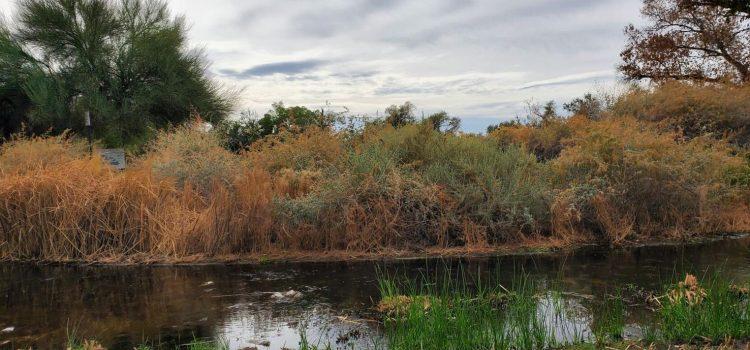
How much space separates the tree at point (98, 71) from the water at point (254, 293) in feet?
74.1

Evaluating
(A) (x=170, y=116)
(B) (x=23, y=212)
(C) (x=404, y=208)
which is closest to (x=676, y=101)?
(C) (x=404, y=208)

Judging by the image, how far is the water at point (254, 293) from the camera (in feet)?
20.9

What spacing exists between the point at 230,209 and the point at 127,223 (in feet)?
6.34

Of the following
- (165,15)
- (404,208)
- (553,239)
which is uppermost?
(165,15)

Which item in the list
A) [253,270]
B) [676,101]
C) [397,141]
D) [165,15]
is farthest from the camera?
[165,15]

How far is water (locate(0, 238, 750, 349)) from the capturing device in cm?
636

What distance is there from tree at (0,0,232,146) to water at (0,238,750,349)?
22.6 metres

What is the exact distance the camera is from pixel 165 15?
34781 mm

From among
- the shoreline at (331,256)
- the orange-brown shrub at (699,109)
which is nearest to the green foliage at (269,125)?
the shoreline at (331,256)

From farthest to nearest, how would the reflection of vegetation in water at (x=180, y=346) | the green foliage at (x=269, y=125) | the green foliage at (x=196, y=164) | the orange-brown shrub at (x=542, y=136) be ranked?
the orange-brown shrub at (x=542, y=136)
the green foliage at (x=269, y=125)
the green foliage at (x=196, y=164)
the reflection of vegetation in water at (x=180, y=346)

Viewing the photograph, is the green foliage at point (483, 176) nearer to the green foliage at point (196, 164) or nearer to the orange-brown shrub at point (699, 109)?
the green foliage at point (196, 164)

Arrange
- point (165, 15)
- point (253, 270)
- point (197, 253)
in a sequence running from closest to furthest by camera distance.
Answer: point (253, 270), point (197, 253), point (165, 15)

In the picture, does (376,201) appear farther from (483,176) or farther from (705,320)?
(705,320)

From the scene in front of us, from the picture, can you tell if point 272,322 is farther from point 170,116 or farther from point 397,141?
point 170,116
